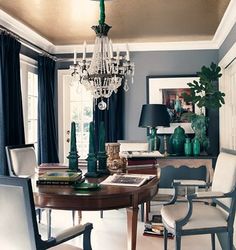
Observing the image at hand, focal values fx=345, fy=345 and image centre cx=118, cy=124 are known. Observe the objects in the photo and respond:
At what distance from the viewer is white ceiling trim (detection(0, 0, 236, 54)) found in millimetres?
3994

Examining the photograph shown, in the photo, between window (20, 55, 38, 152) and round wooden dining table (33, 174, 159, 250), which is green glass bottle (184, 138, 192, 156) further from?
round wooden dining table (33, 174, 159, 250)

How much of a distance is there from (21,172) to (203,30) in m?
2.98

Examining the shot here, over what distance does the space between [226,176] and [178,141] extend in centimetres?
208

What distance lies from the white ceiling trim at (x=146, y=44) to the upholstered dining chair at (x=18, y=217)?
2.70 metres

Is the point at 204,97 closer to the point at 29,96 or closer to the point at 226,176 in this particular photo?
the point at 226,176

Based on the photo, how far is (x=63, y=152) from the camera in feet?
18.8

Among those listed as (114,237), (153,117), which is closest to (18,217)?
(114,237)

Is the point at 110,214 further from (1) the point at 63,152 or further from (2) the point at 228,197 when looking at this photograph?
(2) the point at 228,197

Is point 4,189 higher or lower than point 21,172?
higher

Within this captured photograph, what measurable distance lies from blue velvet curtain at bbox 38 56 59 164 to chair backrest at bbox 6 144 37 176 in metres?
1.01

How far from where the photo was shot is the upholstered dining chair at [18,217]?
5.42 ft

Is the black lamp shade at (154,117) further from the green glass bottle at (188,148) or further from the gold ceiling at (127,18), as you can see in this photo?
the gold ceiling at (127,18)

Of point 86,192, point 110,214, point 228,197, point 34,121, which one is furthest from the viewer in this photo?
point 34,121

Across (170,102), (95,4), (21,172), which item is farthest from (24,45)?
(170,102)
